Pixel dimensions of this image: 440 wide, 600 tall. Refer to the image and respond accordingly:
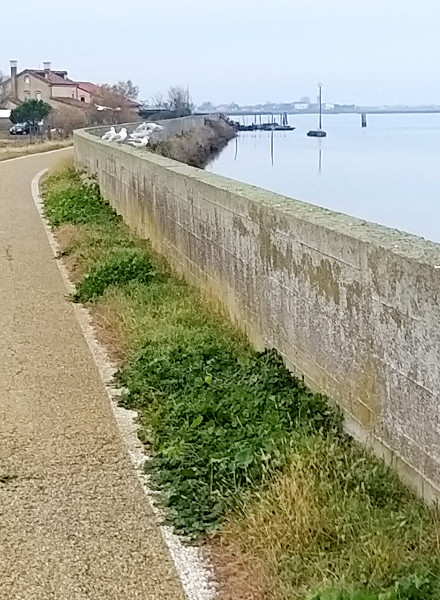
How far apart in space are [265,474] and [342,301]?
1.00 m

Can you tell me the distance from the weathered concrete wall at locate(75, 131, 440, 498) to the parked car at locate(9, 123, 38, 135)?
219 ft

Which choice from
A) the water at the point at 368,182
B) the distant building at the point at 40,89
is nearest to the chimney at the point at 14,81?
the distant building at the point at 40,89

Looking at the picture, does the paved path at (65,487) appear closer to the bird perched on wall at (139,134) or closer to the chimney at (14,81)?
the bird perched on wall at (139,134)

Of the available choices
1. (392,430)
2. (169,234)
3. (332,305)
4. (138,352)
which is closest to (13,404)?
(138,352)

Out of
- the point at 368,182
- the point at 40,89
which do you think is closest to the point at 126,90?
the point at 40,89

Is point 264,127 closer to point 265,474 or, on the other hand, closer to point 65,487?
point 65,487

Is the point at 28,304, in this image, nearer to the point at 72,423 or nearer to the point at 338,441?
the point at 72,423

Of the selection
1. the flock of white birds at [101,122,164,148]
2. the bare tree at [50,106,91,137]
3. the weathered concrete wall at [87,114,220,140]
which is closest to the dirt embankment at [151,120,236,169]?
the weathered concrete wall at [87,114,220,140]

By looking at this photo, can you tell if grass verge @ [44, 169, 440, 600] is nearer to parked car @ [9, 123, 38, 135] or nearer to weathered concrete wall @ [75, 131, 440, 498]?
weathered concrete wall @ [75, 131, 440, 498]

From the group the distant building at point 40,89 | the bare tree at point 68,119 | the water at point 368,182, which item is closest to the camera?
the water at point 368,182

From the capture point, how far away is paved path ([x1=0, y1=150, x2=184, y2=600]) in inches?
157

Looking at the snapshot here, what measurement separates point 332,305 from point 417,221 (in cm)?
1884

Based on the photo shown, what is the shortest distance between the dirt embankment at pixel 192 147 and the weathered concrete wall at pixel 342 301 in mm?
23536

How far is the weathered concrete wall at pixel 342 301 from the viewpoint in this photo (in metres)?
4.24
